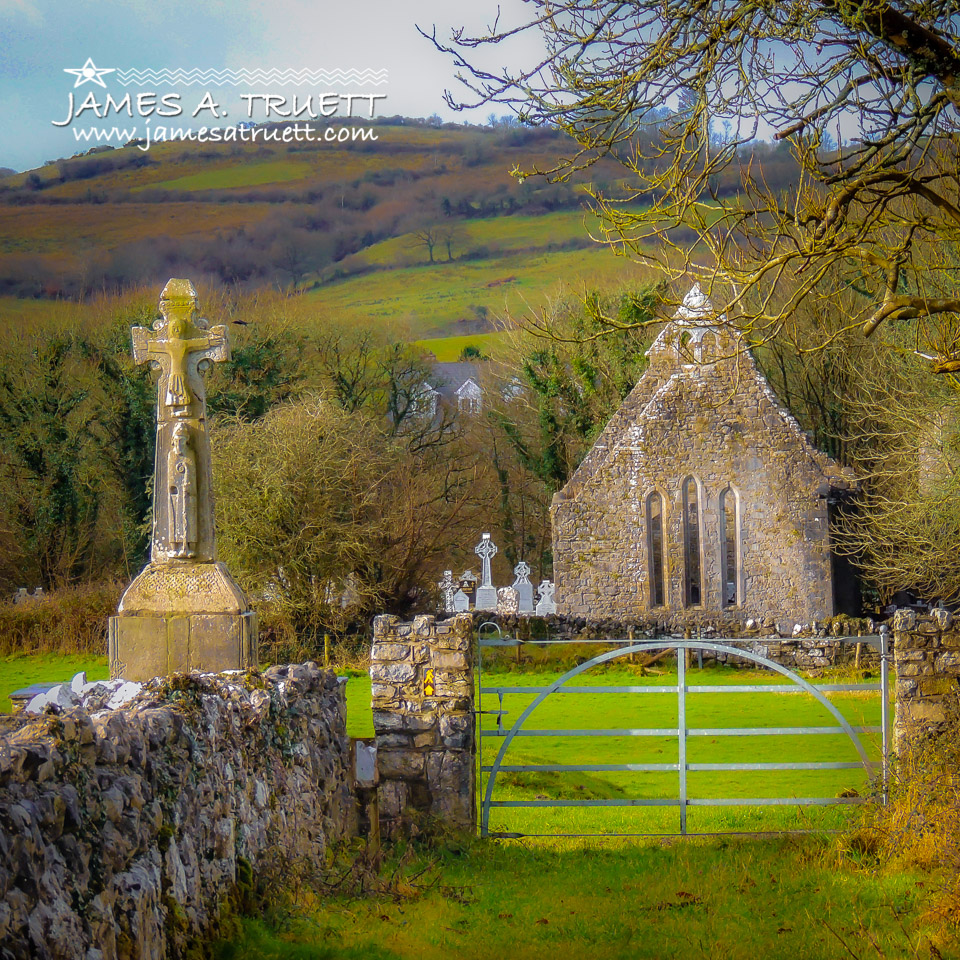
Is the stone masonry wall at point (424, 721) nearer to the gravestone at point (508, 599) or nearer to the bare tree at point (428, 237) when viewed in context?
the gravestone at point (508, 599)

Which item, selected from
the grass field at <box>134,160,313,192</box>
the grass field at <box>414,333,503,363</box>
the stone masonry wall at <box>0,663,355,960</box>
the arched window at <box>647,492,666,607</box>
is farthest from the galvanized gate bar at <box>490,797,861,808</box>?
the grass field at <box>134,160,313,192</box>

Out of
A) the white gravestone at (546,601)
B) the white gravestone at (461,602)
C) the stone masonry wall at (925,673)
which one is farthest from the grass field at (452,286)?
the stone masonry wall at (925,673)

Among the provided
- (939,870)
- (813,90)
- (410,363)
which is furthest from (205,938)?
(410,363)

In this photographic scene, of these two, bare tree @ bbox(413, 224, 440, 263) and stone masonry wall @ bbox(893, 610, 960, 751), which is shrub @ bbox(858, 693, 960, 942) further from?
bare tree @ bbox(413, 224, 440, 263)

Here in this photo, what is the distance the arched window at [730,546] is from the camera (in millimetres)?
24703

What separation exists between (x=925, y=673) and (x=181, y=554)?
621 centimetres

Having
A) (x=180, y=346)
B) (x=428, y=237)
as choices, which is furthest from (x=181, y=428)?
(x=428, y=237)

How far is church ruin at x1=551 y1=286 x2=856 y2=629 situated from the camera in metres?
24.4

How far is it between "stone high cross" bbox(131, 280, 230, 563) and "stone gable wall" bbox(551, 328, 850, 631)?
1563 cm

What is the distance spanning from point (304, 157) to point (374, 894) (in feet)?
249

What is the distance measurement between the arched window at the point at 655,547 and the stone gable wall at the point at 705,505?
19cm

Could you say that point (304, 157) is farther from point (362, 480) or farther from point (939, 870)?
point (939, 870)

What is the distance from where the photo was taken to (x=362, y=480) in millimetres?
23719

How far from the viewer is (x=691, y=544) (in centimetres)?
2553
